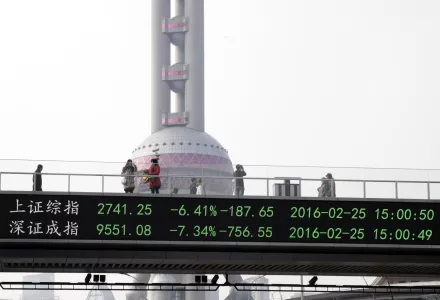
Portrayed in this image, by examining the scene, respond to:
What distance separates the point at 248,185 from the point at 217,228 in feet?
8.35

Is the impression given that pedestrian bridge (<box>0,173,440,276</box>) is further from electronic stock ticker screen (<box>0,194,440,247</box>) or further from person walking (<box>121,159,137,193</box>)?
person walking (<box>121,159,137,193</box>)

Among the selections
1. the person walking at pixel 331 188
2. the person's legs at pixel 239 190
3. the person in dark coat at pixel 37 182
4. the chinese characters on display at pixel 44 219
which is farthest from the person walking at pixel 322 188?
the person in dark coat at pixel 37 182

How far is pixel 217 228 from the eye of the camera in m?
39.1

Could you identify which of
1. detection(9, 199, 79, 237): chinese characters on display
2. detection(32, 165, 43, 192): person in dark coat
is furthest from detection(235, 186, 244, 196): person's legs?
detection(32, 165, 43, 192): person in dark coat

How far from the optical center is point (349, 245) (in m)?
39.7

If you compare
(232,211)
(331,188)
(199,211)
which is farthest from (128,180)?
(331,188)

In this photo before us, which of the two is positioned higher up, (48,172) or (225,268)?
(48,172)

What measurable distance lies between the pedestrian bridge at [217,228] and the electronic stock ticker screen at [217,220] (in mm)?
35

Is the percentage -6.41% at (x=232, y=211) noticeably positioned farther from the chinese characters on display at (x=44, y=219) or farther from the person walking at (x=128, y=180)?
the chinese characters on display at (x=44, y=219)

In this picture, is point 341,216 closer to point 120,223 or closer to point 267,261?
point 267,261

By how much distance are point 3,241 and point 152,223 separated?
514 cm

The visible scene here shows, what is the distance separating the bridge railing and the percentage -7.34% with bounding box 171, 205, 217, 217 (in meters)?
0.73

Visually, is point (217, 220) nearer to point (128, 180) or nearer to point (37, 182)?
point (128, 180)

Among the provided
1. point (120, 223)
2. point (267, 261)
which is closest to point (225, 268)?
point (267, 261)
